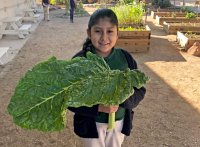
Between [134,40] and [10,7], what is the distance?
249 inches

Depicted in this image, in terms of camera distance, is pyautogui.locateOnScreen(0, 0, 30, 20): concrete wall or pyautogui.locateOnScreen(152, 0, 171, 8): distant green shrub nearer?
pyautogui.locateOnScreen(0, 0, 30, 20): concrete wall

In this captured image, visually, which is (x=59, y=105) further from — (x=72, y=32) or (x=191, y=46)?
(x=72, y=32)

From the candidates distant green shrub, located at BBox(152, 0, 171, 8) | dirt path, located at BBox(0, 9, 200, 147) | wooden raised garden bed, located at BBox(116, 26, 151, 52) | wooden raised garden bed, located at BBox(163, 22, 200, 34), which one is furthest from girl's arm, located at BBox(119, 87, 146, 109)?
distant green shrub, located at BBox(152, 0, 171, 8)

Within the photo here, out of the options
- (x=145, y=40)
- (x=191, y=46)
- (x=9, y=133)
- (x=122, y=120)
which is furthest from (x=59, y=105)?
(x=191, y=46)

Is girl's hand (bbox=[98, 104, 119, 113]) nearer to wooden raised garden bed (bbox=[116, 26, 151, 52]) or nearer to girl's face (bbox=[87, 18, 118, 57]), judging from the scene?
girl's face (bbox=[87, 18, 118, 57])

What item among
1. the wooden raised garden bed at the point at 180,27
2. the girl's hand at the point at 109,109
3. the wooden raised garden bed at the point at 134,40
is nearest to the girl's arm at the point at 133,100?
the girl's hand at the point at 109,109

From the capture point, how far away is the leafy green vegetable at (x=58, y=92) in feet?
4.79

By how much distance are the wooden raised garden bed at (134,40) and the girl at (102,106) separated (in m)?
6.32

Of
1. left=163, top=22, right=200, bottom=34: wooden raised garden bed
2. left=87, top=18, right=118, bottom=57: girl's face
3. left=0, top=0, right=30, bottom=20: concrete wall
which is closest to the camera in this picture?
left=87, top=18, right=118, bottom=57: girl's face

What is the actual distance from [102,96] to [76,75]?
179mm

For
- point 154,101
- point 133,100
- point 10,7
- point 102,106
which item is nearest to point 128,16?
point 154,101

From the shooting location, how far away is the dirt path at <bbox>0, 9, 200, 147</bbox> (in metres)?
3.87

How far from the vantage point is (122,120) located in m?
2.21

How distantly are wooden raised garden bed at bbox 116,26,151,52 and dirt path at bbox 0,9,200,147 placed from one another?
1.00 feet
